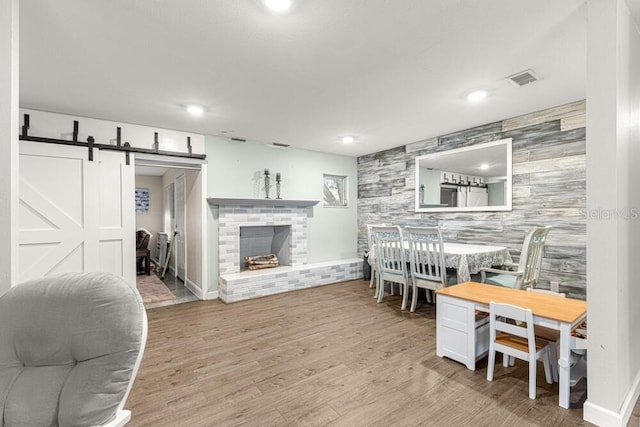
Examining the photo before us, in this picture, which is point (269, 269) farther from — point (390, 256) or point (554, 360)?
point (554, 360)

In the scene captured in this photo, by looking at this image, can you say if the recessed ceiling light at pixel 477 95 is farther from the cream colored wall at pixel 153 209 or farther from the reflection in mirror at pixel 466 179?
the cream colored wall at pixel 153 209

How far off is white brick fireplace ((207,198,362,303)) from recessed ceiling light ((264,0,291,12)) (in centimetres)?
293

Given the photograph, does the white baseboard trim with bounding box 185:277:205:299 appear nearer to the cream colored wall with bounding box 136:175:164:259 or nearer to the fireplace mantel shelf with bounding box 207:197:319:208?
the fireplace mantel shelf with bounding box 207:197:319:208

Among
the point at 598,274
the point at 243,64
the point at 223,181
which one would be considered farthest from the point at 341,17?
the point at 223,181

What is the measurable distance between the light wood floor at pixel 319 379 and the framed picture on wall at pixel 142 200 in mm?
4636

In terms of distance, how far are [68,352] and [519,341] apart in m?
2.50

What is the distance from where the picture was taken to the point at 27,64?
2217mm

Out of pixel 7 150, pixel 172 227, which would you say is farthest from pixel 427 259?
pixel 172 227

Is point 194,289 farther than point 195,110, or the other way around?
point 194,289

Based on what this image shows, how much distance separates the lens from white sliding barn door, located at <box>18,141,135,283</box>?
3.08 metres

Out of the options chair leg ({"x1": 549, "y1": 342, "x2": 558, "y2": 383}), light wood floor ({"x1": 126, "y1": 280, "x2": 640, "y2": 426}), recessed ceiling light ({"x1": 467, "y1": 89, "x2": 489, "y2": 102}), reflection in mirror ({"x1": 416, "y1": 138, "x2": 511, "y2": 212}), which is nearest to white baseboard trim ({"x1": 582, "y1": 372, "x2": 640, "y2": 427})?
light wood floor ({"x1": 126, "y1": 280, "x2": 640, "y2": 426})

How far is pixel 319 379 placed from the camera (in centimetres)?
216

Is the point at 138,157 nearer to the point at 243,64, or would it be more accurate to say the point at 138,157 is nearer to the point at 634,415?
the point at 243,64

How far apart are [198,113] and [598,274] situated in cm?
368
